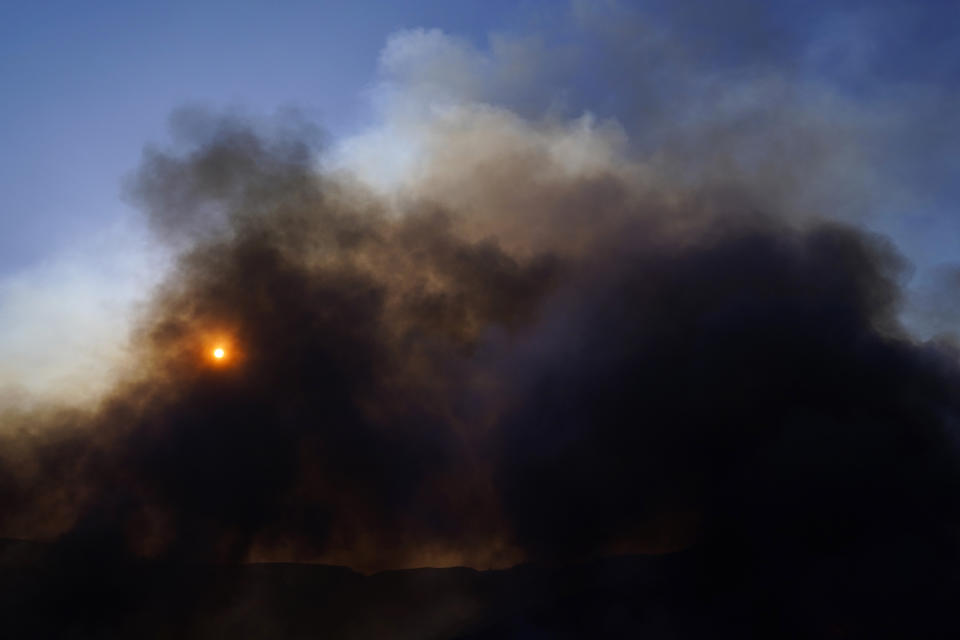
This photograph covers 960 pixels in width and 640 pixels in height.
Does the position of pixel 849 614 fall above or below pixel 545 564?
below

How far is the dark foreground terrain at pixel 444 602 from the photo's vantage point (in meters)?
41.2

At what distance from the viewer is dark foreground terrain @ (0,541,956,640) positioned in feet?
135

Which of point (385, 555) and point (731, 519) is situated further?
point (385, 555)

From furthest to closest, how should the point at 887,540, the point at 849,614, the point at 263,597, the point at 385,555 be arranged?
the point at 385,555 < the point at 263,597 < the point at 887,540 < the point at 849,614

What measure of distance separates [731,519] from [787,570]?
5443mm

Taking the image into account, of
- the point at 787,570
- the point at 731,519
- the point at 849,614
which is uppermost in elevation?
the point at 731,519

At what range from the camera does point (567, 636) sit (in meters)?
41.8

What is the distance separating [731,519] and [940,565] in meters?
12.9

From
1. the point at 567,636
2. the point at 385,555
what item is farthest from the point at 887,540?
the point at 385,555

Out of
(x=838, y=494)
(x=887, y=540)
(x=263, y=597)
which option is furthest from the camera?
(x=263, y=597)

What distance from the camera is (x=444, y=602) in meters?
53.0

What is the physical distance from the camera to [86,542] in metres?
48.7

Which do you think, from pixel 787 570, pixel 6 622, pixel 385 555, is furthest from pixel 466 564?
pixel 6 622

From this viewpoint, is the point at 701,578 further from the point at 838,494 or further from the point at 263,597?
the point at 263,597
